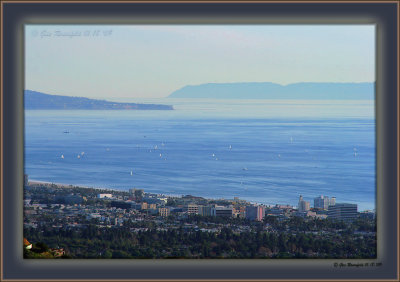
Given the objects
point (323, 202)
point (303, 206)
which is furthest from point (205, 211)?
point (323, 202)

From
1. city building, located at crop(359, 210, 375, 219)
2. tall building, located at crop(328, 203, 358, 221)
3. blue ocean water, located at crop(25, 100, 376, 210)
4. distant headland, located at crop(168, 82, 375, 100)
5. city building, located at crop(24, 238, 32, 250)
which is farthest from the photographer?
distant headland, located at crop(168, 82, 375, 100)

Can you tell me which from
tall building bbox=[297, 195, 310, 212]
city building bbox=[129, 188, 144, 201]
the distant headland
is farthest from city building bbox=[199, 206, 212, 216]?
the distant headland

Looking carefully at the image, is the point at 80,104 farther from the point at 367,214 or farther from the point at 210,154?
the point at 367,214

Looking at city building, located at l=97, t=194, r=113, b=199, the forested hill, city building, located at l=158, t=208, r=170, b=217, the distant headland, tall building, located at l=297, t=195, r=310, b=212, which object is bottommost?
city building, located at l=158, t=208, r=170, b=217

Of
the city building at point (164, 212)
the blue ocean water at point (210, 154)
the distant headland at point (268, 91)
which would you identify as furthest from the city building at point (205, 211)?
the distant headland at point (268, 91)

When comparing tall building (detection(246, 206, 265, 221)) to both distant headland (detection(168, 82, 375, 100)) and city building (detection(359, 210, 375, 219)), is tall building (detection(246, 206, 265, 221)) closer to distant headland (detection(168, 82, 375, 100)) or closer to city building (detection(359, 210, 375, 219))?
city building (detection(359, 210, 375, 219))

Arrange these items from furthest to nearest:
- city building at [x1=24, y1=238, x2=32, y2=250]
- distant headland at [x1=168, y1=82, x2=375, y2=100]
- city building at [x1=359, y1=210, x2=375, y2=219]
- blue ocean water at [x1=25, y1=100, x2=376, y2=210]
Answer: distant headland at [x1=168, y1=82, x2=375, y2=100] → blue ocean water at [x1=25, y1=100, x2=376, y2=210] → city building at [x1=359, y1=210, x2=375, y2=219] → city building at [x1=24, y1=238, x2=32, y2=250]
